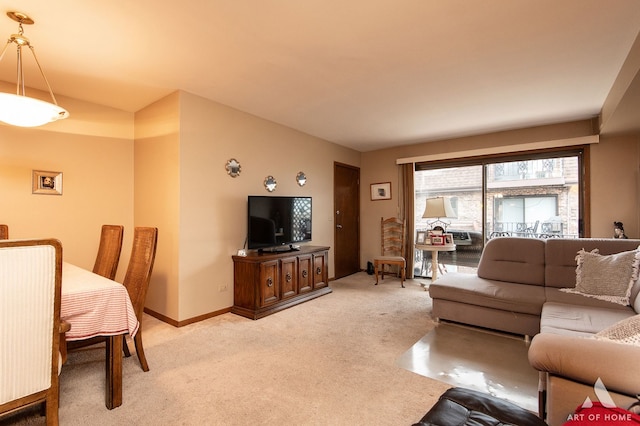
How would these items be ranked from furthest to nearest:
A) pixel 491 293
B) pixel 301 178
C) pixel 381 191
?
pixel 381 191
pixel 301 178
pixel 491 293

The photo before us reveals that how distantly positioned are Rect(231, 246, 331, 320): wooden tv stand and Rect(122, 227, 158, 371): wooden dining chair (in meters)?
1.27

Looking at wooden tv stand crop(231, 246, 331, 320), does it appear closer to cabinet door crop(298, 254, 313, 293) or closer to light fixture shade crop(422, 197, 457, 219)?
cabinet door crop(298, 254, 313, 293)

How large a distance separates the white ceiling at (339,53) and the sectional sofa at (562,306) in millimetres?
1741

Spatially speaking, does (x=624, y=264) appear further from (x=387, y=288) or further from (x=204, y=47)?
(x=204, y=47)

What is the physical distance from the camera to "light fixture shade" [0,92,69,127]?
1.89 metres

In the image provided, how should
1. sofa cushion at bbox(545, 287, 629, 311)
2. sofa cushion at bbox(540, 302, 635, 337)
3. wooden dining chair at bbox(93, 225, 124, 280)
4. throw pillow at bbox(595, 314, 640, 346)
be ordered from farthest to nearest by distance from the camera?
wooden dining chair at bbox(93, 225, 124, 280) < sofa cushion at bbox(545, 287, 629, 311) < sofa cushion at bbox(540, 302, 635, 337) < throw pillow at bbox(595, 314, 640, 346)

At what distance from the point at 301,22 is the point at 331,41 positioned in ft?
1.04

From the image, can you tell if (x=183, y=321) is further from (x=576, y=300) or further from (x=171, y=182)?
(x=576, y=300)

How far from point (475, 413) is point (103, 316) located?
6.52 ft

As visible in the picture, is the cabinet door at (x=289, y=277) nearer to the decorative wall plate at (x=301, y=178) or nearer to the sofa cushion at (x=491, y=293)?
the decorative wall plate at (x=301, y=178)

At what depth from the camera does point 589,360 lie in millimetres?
1182

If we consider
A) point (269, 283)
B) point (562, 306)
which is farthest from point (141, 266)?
point (562, 306)

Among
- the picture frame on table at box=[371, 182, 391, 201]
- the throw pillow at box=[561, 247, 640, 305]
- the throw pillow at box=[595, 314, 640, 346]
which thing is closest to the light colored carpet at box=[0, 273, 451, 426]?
the throw pillow at box=[595, 314, 640, 346]

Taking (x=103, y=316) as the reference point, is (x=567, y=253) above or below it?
above
